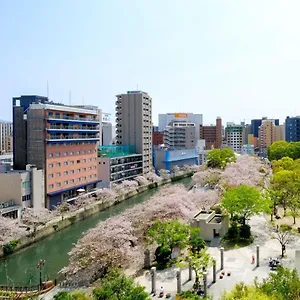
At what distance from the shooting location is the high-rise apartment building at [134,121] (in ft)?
177

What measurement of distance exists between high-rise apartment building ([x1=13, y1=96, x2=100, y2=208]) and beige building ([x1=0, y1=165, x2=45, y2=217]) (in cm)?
187

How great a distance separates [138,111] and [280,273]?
4370cm

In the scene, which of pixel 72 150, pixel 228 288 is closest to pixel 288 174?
pixel 228 288

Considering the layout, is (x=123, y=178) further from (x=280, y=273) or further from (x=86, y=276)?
(x=280, y=273)

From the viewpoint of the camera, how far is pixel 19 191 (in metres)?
28.2

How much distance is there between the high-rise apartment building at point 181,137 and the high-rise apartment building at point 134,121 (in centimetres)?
2431

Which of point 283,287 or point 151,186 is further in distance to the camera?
point 151,186

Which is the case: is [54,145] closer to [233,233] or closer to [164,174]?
[233,233]

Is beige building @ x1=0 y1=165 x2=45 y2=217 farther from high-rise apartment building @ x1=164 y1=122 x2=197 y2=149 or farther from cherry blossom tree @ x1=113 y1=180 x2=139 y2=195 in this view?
high-rise apartment building @ x1=164 y1=122 x2=197 y2=149

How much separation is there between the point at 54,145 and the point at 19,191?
650cm

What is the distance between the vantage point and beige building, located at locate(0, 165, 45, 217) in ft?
90.6

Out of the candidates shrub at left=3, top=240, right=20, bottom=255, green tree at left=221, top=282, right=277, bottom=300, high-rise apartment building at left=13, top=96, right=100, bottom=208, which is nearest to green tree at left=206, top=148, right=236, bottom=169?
high-rise apartment building at left=13, top=96, right=100, bottom=208

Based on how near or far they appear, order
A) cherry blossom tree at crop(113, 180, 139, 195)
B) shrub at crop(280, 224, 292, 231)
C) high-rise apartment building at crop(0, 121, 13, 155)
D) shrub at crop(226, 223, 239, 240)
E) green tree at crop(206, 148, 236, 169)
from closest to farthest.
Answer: shrub at crop(226, 223, 239, 240) → shrub at crop(280, 224, 292, 231) → cherry blossom tree at crop(113, 180, 139, 195) → green tree at crop(206, 148, 236, 169) → high-rise apartment building at crop(0, 121, 13, 155)

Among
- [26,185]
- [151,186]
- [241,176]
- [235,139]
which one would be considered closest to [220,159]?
[151,186]
